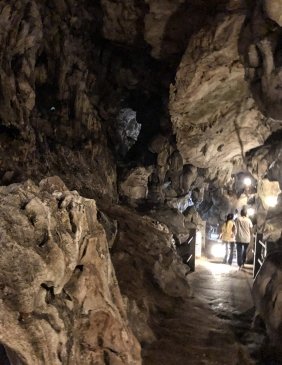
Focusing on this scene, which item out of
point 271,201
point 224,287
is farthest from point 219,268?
point 271,201

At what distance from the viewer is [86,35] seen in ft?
49.6

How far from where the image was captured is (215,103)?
41.1 ft

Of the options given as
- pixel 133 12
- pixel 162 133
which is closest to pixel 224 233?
pixel 162 133

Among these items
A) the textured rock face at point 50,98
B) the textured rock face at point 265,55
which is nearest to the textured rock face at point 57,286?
Result: the textured rock face at point 50,98

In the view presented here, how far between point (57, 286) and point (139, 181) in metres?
12.2

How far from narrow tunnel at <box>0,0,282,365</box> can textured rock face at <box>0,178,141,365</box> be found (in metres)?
0.02

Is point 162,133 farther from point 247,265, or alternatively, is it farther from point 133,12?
point 247,265

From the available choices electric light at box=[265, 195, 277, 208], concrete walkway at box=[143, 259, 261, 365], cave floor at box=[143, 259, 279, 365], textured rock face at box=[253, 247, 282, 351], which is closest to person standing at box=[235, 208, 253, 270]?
concrete walkway at box=[143, 259, 261, 365]

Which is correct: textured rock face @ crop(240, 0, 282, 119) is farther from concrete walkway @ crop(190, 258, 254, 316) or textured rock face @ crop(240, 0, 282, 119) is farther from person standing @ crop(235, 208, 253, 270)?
concrete walkway @ crop(190, 258, 254, 316)

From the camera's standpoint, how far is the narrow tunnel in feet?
12.8

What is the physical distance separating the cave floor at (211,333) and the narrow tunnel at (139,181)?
0.10ft

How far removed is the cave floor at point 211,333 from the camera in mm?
5414

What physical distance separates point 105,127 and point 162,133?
2.50m

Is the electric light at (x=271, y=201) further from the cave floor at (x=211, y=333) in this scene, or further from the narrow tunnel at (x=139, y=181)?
the cave floor at (x=211, y=333)
